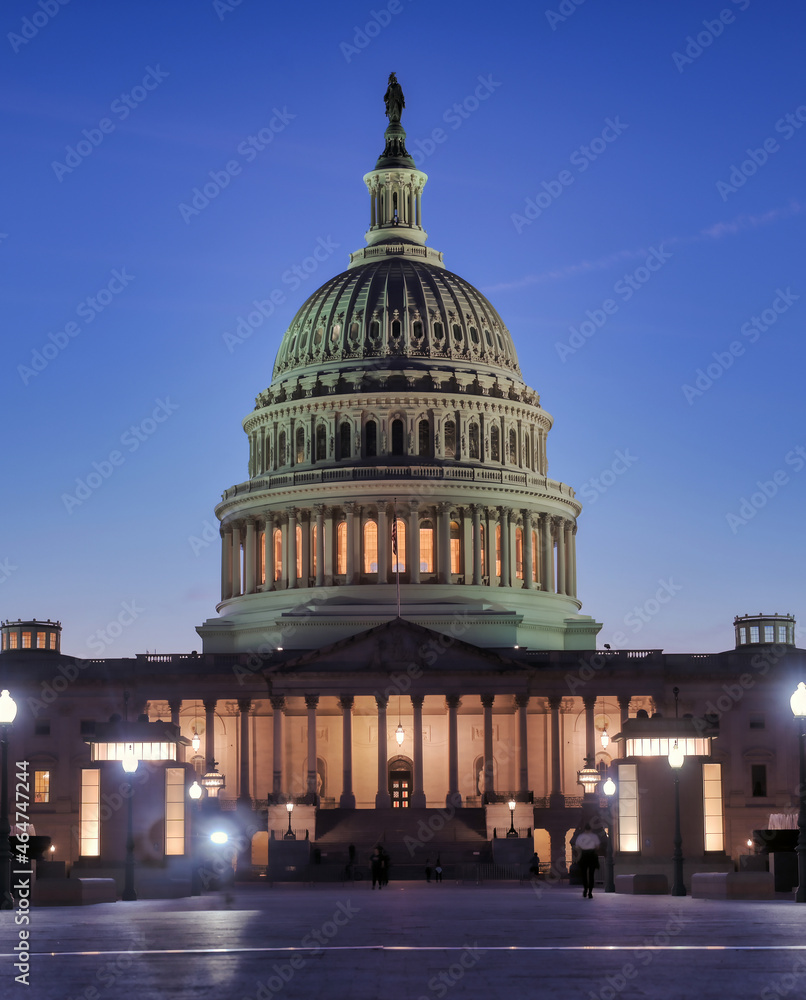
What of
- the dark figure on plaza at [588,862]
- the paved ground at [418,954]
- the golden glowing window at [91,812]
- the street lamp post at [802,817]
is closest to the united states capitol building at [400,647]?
the golden glowing window at [91,812]

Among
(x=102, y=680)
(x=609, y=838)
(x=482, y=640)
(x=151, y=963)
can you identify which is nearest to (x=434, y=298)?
(x=482, y=640)

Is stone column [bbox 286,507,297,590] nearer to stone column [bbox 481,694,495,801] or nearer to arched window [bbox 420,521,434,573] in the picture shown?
arched window [bbox 420,521,434,573]

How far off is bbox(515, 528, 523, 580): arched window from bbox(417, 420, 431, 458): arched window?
30.2ft

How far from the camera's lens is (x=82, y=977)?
27312 millimetres

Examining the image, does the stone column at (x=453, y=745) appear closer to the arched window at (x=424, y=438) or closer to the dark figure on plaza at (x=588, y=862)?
the arched window at (x=424, y=438)

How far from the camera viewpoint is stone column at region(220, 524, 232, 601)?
474ft

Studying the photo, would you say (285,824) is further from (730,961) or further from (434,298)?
(730,961)

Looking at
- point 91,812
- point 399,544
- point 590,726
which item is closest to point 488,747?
point 590,726

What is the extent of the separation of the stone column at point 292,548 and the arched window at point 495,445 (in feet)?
53.2

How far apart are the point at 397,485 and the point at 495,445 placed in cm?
1091

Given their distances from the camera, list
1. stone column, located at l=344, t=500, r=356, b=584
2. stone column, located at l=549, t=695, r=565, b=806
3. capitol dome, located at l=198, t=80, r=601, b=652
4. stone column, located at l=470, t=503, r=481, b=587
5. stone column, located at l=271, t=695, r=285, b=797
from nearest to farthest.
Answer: stone column, located at l=549, t=695, r=565, b=806 → stone column, located at l=271, t=695, r=285, b=797 → capitol dome, located at l=198, t=80, r=601, b=652 → stone column, located at l=344, t=500, r=356, b=584 → stone column, located at l=470, t=503, r=481, b=587

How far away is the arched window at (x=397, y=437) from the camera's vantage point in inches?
5536

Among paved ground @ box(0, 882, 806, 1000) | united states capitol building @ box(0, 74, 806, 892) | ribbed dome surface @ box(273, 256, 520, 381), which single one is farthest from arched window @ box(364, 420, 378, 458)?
paved ground @ box(0, 882, 806, 1000)

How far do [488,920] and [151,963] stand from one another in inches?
509
